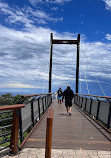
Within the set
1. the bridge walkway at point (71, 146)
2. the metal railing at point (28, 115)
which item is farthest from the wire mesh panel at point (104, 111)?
the metal railing at point (28, 115)

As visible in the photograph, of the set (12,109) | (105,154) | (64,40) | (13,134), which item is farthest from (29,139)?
(64,40)

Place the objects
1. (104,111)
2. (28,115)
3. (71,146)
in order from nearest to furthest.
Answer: (71,146) < (28,115) < (104,111)

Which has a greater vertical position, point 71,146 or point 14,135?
point 14,135

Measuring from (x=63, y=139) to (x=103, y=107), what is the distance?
2623 millimetres

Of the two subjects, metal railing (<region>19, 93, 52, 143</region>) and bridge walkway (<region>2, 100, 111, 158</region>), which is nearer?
bridge walkway (<region>2, 100, 111, 158</region>)

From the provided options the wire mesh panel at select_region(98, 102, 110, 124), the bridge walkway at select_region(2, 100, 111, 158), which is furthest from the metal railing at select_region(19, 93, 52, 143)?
the wire mesh panel at select_region(98, 102, 110, 124)

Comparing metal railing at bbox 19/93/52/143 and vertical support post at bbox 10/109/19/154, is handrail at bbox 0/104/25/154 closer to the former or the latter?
vertical support post at bbox 10/109/19/154

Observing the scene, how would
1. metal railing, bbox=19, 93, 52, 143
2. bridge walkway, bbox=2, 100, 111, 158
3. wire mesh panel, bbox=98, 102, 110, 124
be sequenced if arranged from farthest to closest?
wire mesh panel, bbox=98, 102, 110, 124
metal railing, bbox=19, 93, 52, 143
bridge walkway, bbox=2, 100, 111, 158

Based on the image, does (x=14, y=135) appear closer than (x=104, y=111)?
Yes

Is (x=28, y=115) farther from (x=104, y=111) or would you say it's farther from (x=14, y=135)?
(x=104, y=111)

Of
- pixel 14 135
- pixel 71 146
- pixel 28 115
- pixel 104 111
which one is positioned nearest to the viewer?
pixel 14 135

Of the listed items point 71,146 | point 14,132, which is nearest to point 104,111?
point 71,146

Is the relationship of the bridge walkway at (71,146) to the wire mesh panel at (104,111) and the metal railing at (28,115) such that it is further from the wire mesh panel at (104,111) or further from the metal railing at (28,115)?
the wire mesh panel at (104,111)

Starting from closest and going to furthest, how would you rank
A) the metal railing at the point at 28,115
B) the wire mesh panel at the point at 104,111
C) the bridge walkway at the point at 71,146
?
1. the bridge walkway at the point at 71,146
2. the metal railing at the point at 28,115
3. the wire mesh panel at the point at 104,111
